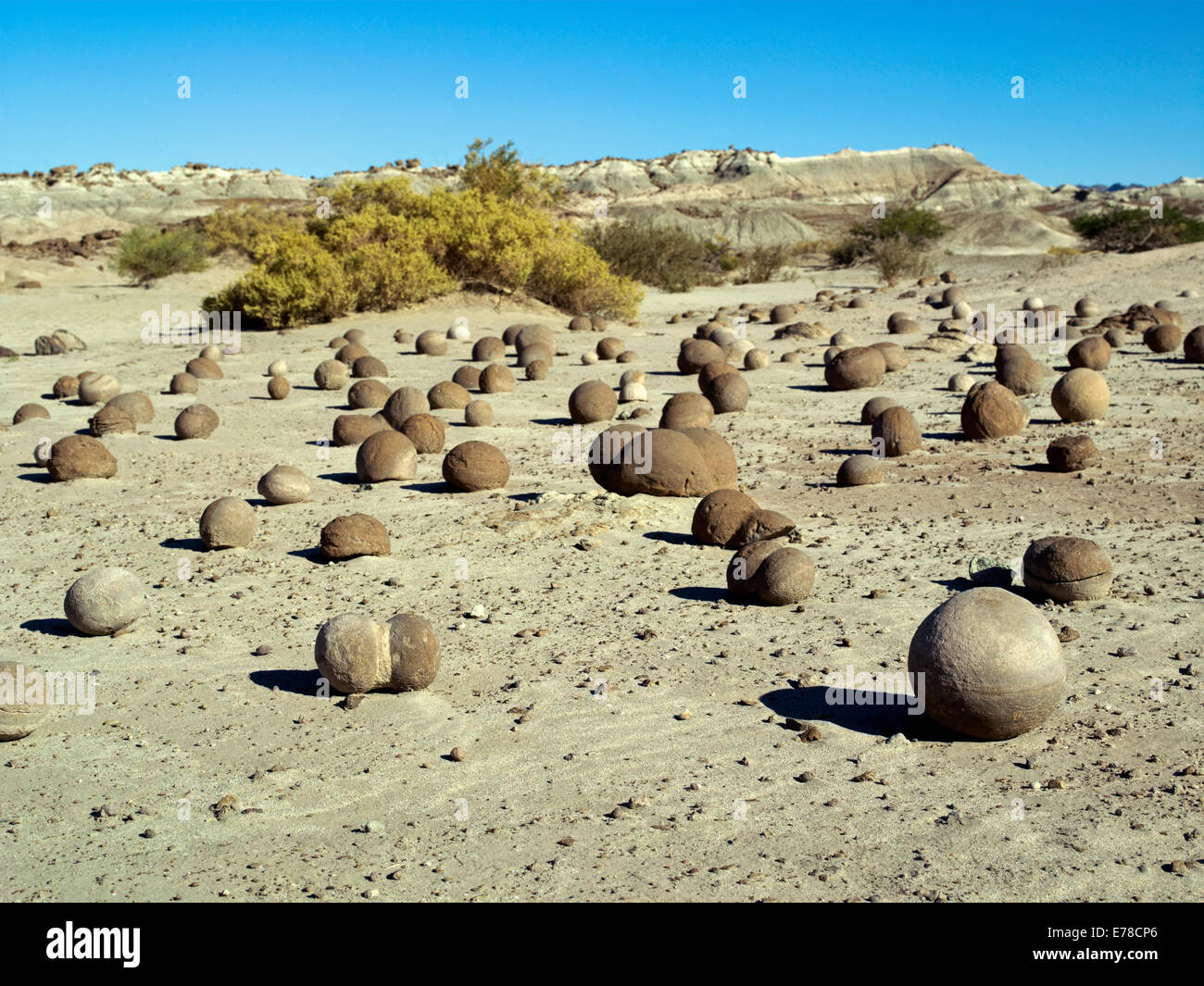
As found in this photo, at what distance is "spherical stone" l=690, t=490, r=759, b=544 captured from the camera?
7.06 m

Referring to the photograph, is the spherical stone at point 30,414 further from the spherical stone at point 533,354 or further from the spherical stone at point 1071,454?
the spherical stone at point 1071,454

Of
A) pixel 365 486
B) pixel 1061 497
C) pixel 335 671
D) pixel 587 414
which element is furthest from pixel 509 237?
pixel 335 671

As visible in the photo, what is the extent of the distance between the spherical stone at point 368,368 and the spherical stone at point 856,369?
578 centimetres

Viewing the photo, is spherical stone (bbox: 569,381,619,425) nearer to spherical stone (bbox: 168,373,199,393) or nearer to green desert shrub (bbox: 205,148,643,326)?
spherical stone (bbox: 168,373,199,393)

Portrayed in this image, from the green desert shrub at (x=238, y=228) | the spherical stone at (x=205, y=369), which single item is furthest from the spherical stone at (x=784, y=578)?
the green desert shrub at (x=238, y=228)

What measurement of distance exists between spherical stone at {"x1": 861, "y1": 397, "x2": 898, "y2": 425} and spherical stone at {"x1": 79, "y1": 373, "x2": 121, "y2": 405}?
8609 millimetres

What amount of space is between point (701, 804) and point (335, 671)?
1.85 m

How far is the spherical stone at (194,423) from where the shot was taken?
11.0m

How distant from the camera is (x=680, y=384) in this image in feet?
46.2

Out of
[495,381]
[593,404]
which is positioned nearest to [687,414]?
[593,404]

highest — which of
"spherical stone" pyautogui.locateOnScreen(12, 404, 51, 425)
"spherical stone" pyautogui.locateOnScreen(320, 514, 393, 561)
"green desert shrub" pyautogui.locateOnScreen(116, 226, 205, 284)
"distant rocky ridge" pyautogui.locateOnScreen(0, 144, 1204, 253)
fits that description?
"distant rocky ridge" pyautogui.locateOnScreen(0, 144, 1204, 253)

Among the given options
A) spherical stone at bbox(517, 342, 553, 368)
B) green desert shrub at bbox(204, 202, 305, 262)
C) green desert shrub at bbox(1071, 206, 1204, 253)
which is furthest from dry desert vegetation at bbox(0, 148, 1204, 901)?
green desert shrub at bbox(204, 202, 305, 262)

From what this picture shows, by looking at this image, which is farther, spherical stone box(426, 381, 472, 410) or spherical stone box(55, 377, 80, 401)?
spherical stone box(55, 377, 80, 401)
